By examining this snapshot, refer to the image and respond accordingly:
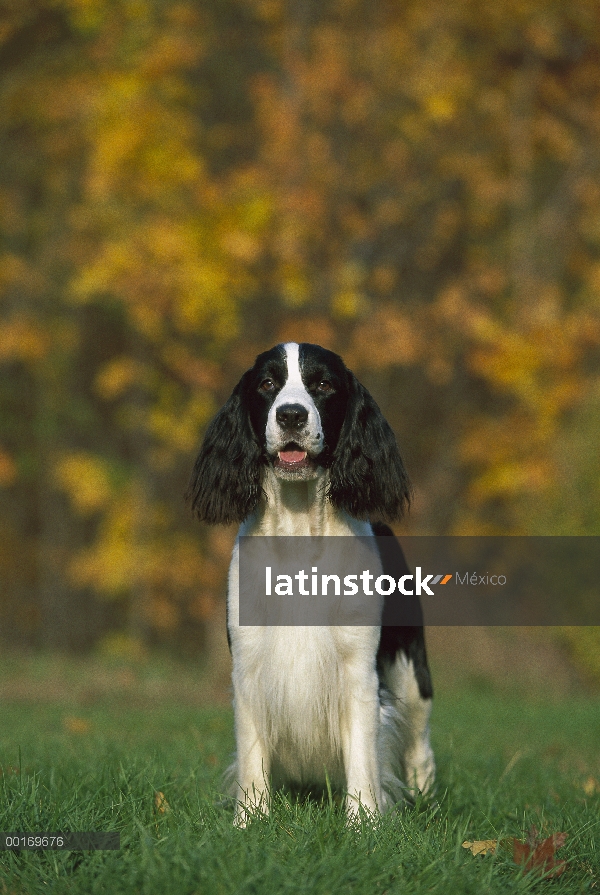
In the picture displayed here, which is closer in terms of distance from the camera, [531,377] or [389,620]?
[389,620]

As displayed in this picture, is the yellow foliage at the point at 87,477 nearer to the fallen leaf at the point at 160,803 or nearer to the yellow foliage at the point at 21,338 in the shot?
the yellow foliage at the point at 21,338

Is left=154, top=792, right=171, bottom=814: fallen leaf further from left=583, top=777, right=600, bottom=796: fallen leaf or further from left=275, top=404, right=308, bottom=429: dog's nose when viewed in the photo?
left=583, top=777, right=600, bottom=796: fallen leaf

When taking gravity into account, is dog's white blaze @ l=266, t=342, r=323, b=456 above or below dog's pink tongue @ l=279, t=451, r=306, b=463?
above

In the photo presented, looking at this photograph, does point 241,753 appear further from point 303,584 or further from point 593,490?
point 593,490

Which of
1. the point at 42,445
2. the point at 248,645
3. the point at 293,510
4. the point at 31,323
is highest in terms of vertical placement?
the point at 31,323

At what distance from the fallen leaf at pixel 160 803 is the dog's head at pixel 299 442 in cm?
107

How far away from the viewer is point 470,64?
1265cm

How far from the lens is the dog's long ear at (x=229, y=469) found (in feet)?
13.3

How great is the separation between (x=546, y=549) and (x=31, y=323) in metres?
7.01

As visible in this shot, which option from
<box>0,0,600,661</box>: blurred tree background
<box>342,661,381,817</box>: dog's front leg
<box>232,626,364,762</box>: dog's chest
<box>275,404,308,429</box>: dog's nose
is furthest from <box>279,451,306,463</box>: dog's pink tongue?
<box>0,0,600,661</box>: blurred tree background

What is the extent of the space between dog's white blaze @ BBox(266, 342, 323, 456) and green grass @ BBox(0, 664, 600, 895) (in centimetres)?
123

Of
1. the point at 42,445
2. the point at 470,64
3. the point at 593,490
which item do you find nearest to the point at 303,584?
the point at 593,490

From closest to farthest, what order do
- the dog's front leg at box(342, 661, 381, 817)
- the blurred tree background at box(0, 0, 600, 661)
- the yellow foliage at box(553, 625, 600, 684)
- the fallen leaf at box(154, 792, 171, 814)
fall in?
the fallen leaf at box(154, 792, 171, 814) → the dog's front leg at box(342, 661, 381, 817) → the yellow foliage at box(553, 625, 600, 684) → the blurred tree background at box(0, 0, 600, 661)

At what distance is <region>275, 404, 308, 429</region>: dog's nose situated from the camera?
3721 mm
